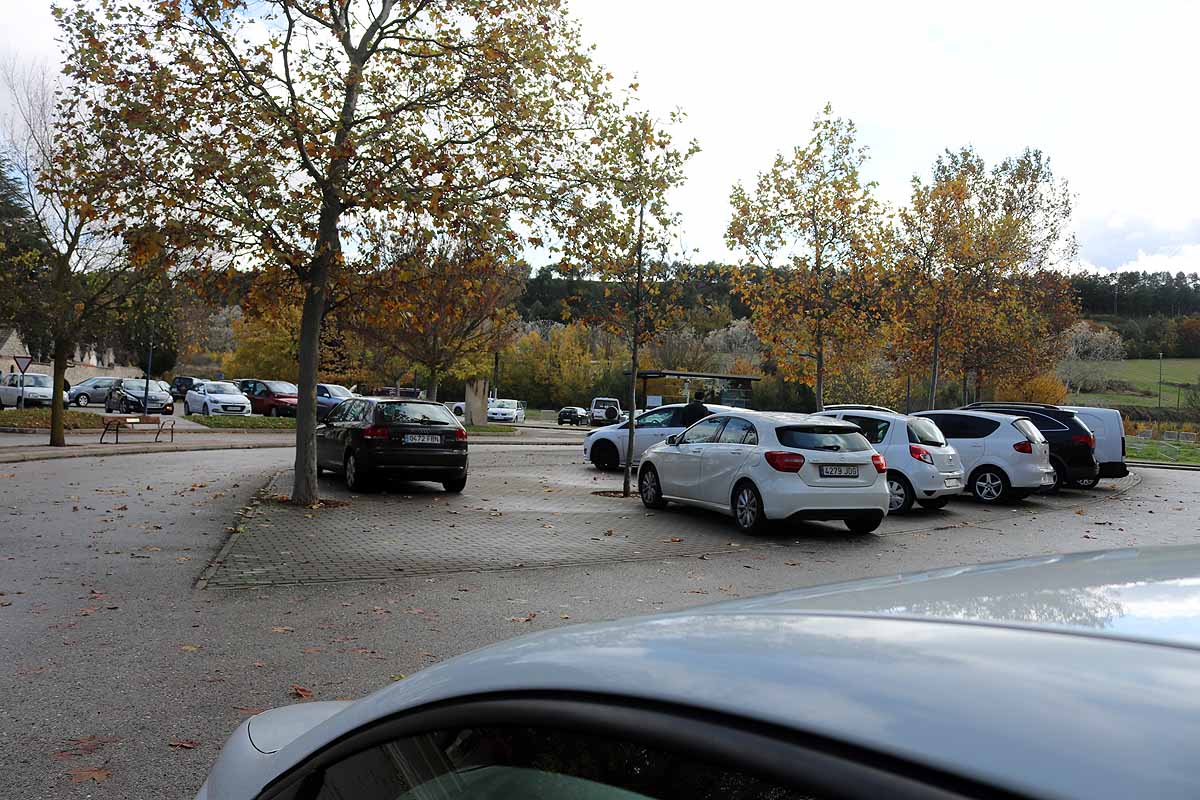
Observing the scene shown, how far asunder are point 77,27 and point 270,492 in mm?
7067

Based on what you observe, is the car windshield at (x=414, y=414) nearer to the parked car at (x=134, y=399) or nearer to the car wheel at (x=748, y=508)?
the car wheel at (x=748, y=508)

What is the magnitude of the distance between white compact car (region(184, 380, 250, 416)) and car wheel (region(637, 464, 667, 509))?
3231 centimetres

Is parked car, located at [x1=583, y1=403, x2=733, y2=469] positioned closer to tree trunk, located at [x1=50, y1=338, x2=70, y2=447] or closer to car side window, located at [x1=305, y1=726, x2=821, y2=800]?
tree trunk, located at [x1=50, y1=338, x2=70, y2=447]

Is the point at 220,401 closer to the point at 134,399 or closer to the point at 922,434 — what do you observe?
the point at 134,399

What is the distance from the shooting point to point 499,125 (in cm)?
1345

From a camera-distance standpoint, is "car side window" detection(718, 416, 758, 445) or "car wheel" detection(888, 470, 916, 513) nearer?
"car side window" detection(718, 416, 758, 445)

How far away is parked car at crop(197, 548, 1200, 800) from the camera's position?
0.86m

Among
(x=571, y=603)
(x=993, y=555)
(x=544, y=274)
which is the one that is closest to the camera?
(x=571, y=603)

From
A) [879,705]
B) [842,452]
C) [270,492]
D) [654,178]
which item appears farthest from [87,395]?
[879,705]

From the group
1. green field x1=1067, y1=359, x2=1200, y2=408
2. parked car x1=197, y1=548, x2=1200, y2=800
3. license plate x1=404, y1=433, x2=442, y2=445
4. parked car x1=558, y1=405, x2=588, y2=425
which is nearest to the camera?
parked car x1=197, y1=548, x2=1200, y2=800

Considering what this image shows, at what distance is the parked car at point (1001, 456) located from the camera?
17.8m

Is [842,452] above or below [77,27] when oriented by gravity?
below

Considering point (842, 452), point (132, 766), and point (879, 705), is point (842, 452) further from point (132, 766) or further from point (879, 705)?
point (879, 705)

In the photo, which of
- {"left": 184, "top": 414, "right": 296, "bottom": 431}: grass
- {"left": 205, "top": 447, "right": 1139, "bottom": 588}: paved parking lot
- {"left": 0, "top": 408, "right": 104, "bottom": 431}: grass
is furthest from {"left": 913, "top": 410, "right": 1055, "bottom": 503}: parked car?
{"left": 0, "top": 408, "right": 104, "bottom": 431}: grass
